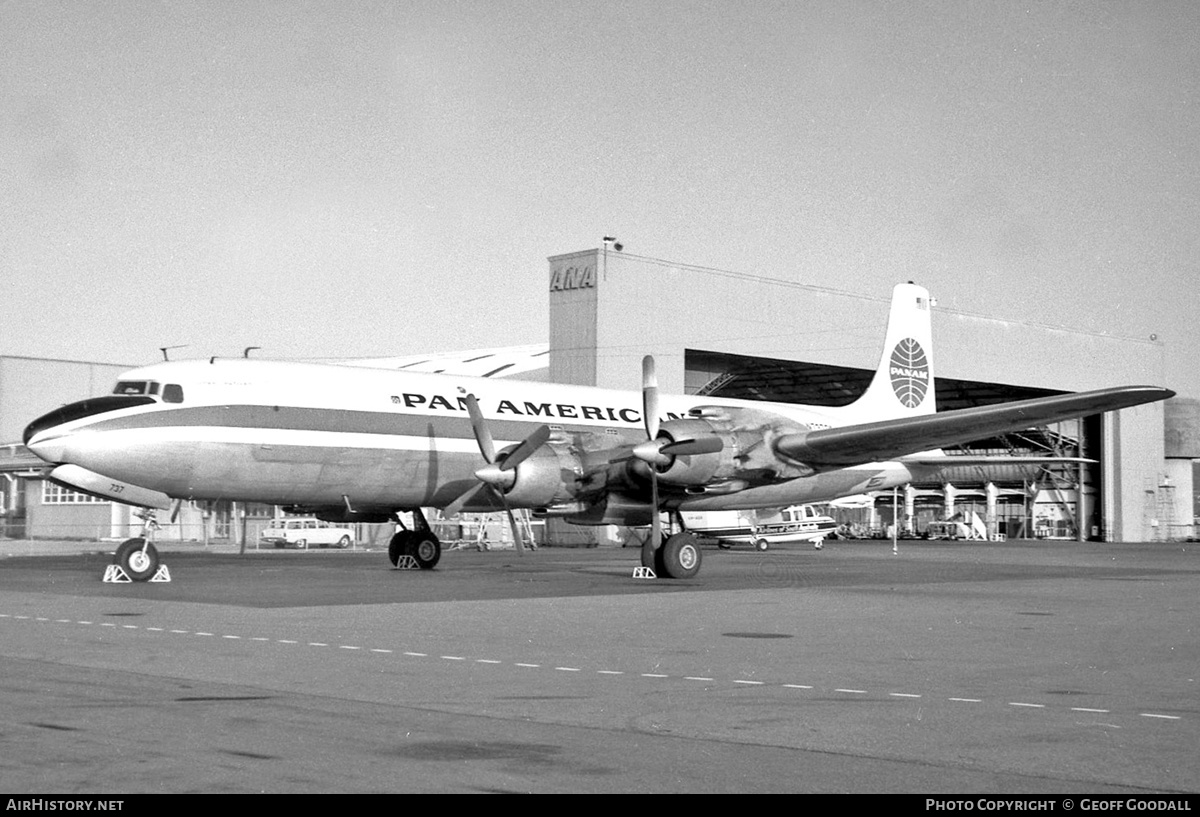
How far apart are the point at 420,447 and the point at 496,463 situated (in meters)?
2.90

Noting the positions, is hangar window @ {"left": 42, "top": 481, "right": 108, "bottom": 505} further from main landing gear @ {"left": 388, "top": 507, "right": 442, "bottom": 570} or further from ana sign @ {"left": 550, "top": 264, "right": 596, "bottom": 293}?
main landing gear @ {"left": 388, "top": 507, "right": 442, "bottom": 570}

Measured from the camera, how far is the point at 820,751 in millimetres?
7234

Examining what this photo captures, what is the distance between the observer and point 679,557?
2423 centimetres

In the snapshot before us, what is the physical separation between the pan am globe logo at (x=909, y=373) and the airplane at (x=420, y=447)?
704 centimetres

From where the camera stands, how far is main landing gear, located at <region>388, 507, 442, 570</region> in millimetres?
28031

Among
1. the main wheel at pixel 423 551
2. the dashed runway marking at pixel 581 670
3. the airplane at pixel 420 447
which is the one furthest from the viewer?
the main wheel at pixel 423 551

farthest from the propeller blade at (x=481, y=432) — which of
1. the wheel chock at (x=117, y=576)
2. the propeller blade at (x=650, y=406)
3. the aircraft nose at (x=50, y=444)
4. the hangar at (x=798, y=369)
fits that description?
the hangar at (x=798, y=369)

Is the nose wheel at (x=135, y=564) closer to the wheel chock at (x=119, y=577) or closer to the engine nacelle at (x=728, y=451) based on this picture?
the wheel chock at (x=119, y=577)

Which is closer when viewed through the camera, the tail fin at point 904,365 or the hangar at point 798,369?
the tail fin at point 904,365

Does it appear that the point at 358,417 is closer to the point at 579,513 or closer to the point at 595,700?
the point at 579,513

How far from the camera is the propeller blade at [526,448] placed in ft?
77.2

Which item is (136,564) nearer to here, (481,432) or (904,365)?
(481,432)

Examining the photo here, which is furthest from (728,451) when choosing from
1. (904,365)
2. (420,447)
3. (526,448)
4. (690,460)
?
(904,365)
